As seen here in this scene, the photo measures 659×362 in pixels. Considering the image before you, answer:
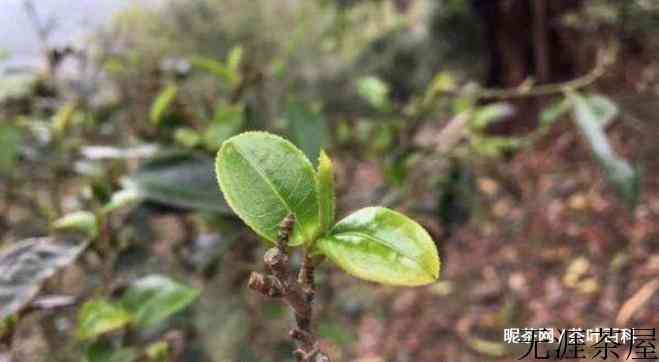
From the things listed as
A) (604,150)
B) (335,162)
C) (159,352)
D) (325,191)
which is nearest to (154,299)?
(159,352)

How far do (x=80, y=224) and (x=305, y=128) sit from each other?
355 mm

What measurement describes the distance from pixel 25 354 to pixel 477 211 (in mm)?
743

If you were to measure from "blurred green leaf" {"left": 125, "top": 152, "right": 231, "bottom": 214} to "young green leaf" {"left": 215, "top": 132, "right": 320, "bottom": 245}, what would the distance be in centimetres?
41

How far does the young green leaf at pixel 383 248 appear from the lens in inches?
12.5

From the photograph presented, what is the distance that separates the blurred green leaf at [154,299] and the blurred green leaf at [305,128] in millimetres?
304

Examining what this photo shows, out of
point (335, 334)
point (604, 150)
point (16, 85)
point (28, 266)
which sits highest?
point (16, 85)

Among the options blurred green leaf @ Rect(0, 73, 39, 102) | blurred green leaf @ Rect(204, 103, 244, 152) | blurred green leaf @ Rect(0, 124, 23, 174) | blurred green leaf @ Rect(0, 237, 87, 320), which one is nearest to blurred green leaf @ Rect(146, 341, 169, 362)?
blurred green leaf @ Rect(0, 237, 87, 320)

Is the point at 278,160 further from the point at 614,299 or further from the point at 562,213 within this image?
the point at 562,213

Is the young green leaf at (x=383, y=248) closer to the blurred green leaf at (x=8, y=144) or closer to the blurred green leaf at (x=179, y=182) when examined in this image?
the blurred green leaf at (x=179, y=182)

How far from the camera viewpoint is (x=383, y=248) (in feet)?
1.07

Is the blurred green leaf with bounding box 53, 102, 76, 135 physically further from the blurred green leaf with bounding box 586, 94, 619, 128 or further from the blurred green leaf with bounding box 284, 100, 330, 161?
the blurred green leaf with bounding box 586, 94, 619, 128

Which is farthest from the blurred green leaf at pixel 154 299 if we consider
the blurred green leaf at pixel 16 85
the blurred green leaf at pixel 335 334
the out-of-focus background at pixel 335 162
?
the blurred green leaf at pixel 16 85

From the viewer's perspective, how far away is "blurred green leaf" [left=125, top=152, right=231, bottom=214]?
29.5 inches

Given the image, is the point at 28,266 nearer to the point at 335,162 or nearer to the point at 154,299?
the point at 154,299
